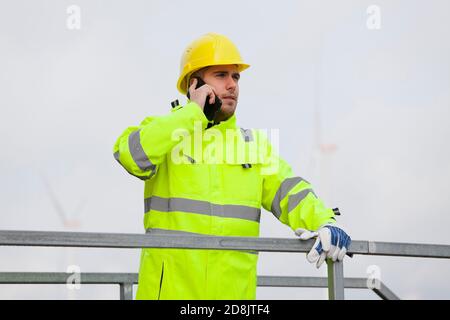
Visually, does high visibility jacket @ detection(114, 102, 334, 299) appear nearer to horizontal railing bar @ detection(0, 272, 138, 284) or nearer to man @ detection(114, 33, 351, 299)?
man @ detection(114, 33, 351, 299)

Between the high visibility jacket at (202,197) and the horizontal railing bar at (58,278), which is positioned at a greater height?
the high visibility jacket at (202,197)

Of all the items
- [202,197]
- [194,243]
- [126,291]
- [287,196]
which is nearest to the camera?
[194,243]

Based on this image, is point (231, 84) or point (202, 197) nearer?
point (202, 197)

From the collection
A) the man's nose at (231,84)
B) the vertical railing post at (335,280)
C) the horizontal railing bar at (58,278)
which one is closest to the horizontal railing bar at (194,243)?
the vertical railing post at (335,280)

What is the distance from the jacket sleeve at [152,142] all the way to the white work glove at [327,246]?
0.89 m

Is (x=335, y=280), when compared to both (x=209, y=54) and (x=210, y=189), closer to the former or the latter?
(x=210, y=189)

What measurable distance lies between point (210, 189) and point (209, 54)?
3.12ft

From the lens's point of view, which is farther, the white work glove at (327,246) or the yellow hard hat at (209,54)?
the yellow hard hat at (209,54)

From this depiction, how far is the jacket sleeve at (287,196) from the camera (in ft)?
15.3

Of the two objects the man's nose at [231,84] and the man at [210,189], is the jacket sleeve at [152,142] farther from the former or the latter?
the man's nose at [231,84]

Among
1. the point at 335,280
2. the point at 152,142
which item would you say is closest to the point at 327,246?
the point at 335,280

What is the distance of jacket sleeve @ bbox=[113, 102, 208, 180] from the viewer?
4340 millimetres

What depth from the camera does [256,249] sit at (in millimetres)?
3822

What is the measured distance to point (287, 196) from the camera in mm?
4840
